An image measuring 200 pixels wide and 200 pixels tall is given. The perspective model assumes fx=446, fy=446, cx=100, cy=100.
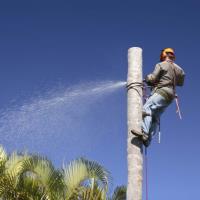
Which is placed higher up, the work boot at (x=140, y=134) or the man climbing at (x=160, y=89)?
the man climbing at (x=160, y=89)

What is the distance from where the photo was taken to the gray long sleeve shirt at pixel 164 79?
18.9 feet

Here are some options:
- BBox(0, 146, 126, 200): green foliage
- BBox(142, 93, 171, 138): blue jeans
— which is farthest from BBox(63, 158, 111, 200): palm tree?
→ BBox(142, 93, 171, 138): blue jeans

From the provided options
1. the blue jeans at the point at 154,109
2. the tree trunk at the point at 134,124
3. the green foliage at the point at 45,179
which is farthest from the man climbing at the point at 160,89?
the green foliage at the point at 45,179

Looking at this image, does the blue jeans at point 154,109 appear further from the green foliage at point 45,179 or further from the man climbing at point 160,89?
the green foliage at point 45,179

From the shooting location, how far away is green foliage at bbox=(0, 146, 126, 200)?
9023 mm

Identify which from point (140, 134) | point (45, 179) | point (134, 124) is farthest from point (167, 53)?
point (45, 179)

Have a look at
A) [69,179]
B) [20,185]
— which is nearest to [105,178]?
[69,179]

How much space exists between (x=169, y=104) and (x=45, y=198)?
4171mm

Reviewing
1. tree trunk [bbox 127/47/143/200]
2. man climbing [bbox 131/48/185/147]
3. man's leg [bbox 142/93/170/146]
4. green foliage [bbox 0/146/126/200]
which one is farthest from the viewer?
green foliage [bbox 0/146/126/200]

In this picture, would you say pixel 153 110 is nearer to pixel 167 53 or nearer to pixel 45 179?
pixel 167 53

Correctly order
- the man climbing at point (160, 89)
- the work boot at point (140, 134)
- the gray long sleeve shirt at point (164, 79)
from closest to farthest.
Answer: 1. the work boot at point (140, 134)
2. the man climbing at point (160, 89)
3. the gray long sleeve shirt at point (164, 79)

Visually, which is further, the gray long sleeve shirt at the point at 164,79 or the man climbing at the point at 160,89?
the gray long sleeve shirt at the point at 164,79

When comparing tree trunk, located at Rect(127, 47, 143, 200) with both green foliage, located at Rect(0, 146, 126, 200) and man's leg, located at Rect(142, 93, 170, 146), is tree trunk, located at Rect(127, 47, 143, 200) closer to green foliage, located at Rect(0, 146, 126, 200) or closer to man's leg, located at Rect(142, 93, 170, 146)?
man's leg, located at Rect(142, 93, 170, 146)

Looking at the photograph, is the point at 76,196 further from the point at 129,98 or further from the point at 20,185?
the point at 129,98
